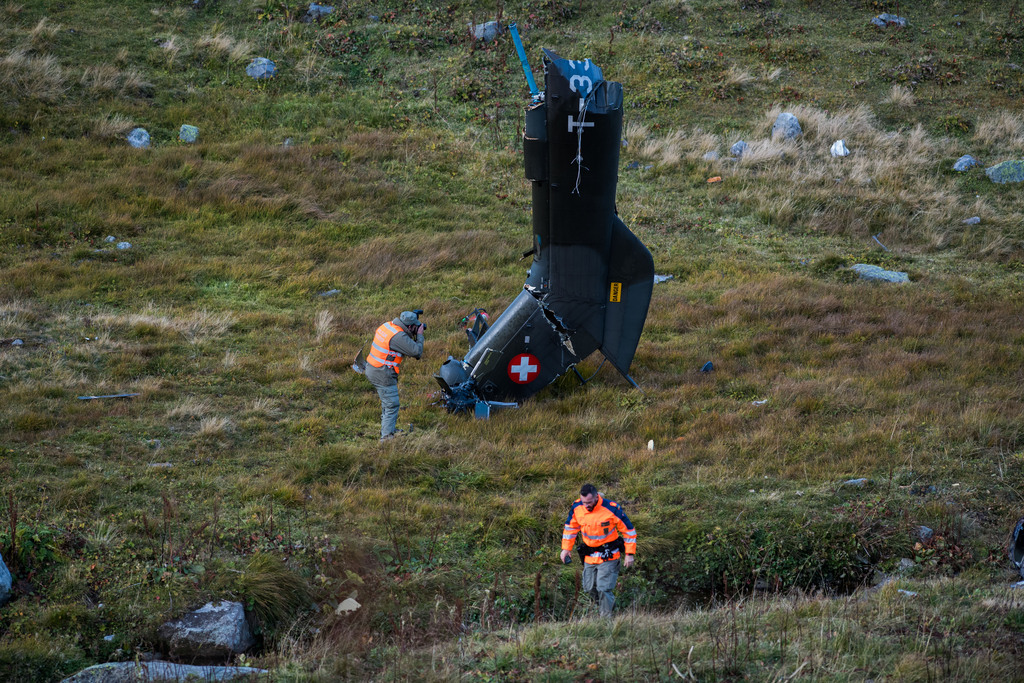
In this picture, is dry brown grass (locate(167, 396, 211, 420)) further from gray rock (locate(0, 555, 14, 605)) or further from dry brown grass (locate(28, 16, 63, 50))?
dry brown grass (locate(28, 16, 63, 50))

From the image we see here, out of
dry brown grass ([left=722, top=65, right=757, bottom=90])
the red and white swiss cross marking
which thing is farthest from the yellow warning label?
dry brown grass ([left=722, top=65, right=757, bottom=90])

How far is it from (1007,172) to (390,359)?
1526cm

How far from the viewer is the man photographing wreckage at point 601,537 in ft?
21.1

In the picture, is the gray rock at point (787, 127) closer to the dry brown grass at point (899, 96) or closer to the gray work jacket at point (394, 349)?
the dry brown grass at point (899, 96)

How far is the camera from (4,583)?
6160 mm

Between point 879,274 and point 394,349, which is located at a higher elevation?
point 394,349

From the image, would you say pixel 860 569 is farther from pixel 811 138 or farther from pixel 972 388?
pixel 811 138

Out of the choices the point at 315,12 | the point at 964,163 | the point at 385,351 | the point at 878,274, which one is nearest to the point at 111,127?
the point at 315,12

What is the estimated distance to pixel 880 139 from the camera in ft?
62.5

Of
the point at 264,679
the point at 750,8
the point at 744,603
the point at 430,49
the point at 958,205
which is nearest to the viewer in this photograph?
the point at 264,679

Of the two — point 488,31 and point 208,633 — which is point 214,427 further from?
point 488,31

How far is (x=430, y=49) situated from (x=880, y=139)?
12323 mm

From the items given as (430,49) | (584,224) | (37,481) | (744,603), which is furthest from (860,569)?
(430,49)

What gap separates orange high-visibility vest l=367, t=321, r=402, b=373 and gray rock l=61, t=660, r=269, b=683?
448 cm
